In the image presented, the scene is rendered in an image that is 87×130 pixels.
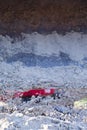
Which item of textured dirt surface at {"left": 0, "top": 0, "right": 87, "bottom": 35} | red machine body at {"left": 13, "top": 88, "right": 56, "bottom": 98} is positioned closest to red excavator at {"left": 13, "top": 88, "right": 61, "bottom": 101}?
red machine body at {"left": 13, "top": 88, "right": 56, "bottom": 98}

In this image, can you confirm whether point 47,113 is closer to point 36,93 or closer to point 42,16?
point 36,93

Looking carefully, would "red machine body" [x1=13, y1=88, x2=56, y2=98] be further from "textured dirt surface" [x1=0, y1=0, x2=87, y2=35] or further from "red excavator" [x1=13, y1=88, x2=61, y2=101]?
"textured dirt surface" [x1=0, y1=0, x2=87, y2=35]

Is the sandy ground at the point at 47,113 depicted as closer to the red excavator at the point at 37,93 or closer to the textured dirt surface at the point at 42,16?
the red excavator at the point at 37,93

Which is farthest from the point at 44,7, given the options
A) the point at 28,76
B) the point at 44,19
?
the point at 28,76

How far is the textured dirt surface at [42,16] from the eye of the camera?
3838mm

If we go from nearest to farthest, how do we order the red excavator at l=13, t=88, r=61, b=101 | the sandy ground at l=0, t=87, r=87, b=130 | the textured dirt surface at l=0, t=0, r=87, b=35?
the sandy ground at l=0, t=87, r=87, b=130, the red excavator at l=13, t=88, r=61, b=101, the textured dirt surface at l=0, t=0, r=87, b=35

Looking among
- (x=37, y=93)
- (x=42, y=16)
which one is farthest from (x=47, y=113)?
(x=42, y=16)

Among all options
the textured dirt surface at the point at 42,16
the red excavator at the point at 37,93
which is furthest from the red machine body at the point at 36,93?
the textured dirt surface at the point at 42,16

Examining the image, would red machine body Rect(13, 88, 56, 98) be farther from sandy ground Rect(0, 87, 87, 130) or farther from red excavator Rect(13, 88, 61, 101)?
sandy ground Rect(0, 87, 87, 130)

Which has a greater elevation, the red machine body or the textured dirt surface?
the textured dirt surface

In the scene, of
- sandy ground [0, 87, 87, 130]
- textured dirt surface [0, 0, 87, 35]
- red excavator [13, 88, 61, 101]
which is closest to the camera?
sandy ground [0, 87, 87, 130]

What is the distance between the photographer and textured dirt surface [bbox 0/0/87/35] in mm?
→ 3838

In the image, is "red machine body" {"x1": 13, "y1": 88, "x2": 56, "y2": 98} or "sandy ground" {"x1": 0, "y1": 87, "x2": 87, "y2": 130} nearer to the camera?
"sandy ground" {"x1": 0, "y1": 87, "x2": 87, "y2": 130}

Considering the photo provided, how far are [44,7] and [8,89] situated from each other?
1088 mm
